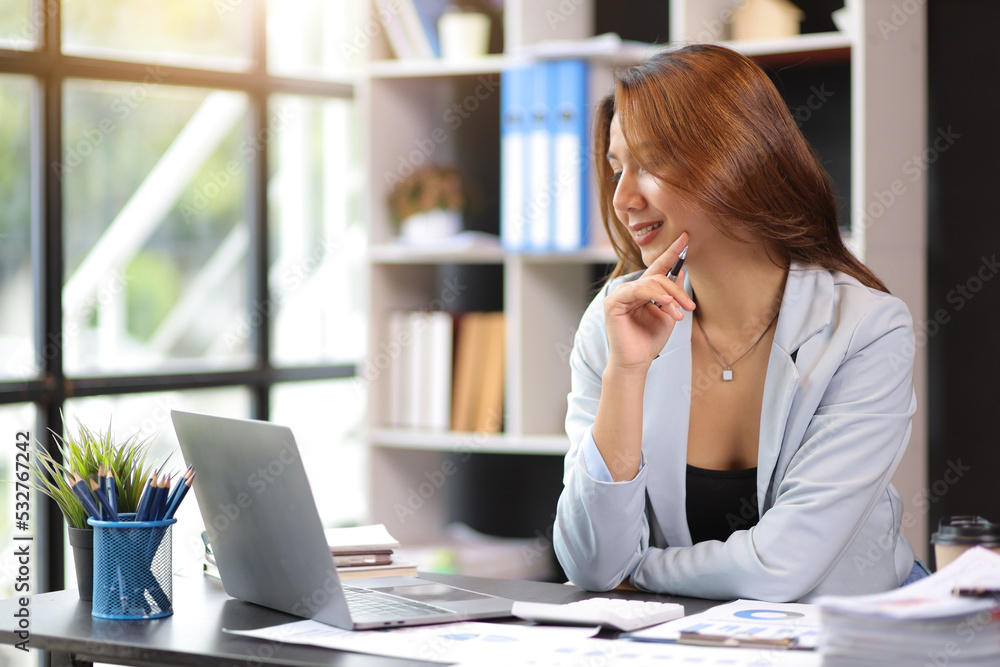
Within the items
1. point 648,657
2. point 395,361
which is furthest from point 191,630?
point 395,361

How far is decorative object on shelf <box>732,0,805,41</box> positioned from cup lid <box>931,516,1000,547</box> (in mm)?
1636

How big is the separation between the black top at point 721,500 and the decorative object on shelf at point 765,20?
A: 54.4 inches

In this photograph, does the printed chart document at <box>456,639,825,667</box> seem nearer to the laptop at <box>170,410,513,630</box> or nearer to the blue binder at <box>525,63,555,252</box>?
the laptop at <box>170,410,513,630</box>

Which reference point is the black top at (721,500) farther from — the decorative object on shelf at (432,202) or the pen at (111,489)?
the decorative object on shelf at (432,202)

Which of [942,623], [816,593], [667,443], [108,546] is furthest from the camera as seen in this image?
[667,443]

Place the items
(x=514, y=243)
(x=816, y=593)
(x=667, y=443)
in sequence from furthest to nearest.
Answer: (x=514, y=243) < (x=667, y=443) < (x=816, y=593)

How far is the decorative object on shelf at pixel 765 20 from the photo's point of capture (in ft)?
8.90

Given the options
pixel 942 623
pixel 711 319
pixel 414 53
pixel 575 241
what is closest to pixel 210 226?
pixel 414 53

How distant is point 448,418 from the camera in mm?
3141

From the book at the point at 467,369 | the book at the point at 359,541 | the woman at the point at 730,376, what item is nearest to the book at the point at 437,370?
the book at the point at 467,369

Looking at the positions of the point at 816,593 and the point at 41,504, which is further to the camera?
the point at 41,504

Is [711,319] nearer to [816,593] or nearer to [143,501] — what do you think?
[816,593]

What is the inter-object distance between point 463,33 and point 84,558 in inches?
80.9

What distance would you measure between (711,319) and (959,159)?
1.14 meters
